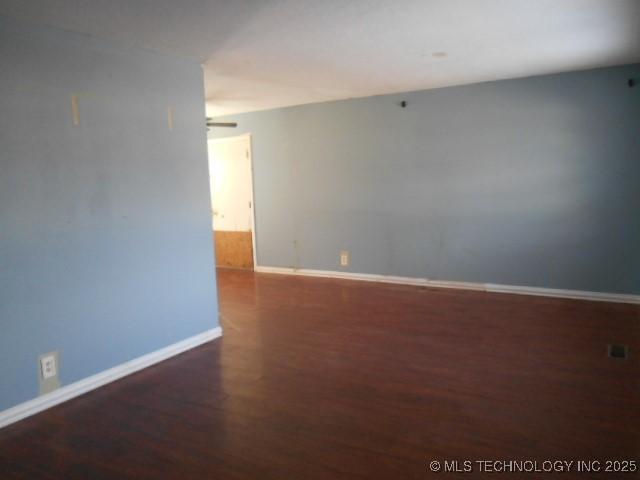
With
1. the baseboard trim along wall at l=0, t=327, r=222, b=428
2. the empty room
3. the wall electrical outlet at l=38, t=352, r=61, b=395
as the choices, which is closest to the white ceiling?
the empty room

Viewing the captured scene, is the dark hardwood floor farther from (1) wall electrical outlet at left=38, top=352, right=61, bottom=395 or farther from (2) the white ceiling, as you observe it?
(2) the white ceiling

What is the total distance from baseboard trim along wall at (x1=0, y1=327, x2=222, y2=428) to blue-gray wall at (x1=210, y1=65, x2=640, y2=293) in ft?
8.59

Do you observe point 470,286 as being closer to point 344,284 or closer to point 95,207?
point 344,284

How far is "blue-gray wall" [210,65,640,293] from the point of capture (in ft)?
14.4

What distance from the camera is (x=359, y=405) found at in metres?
2.64

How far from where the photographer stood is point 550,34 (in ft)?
10.5

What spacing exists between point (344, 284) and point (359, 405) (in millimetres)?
3064

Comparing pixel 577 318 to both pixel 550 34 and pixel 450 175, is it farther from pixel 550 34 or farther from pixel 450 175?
pixel 550 34

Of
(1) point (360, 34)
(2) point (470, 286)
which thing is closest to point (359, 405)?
(1) point (360, 34)

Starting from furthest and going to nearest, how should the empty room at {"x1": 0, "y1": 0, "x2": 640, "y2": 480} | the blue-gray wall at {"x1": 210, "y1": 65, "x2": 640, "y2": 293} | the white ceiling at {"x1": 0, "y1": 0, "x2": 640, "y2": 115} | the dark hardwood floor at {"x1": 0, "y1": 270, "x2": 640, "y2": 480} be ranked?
the blue-gray wall at {"x1": 210, "y1": 65, "x2": 640, "y2": 293} → the white ceiling at {"x1": 0, "y1": 0, "x2": 640, "y2": 115} → the empty room at {"x1": 0, "y1": 0, "x2": 640, "y2": 480} → the dark hardwood floor at {"x1": 0, "y1": 270, "x2": 640, "y2": 480}

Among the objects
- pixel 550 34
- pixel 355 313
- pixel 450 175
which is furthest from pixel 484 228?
pixel 550 34

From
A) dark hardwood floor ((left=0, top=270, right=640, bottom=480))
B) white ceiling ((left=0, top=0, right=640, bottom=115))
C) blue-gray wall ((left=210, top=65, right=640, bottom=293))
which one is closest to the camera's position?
dark hardwood floor ((left=0, top=270, right=640, bottom=480))

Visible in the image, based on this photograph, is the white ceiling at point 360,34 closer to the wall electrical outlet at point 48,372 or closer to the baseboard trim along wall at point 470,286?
the wall electrical outlet at point 48,372

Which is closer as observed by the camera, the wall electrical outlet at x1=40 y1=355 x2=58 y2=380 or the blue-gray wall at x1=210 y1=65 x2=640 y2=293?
the wall electrical outlet at x1=40 y1=355 x2=58 y2=380
